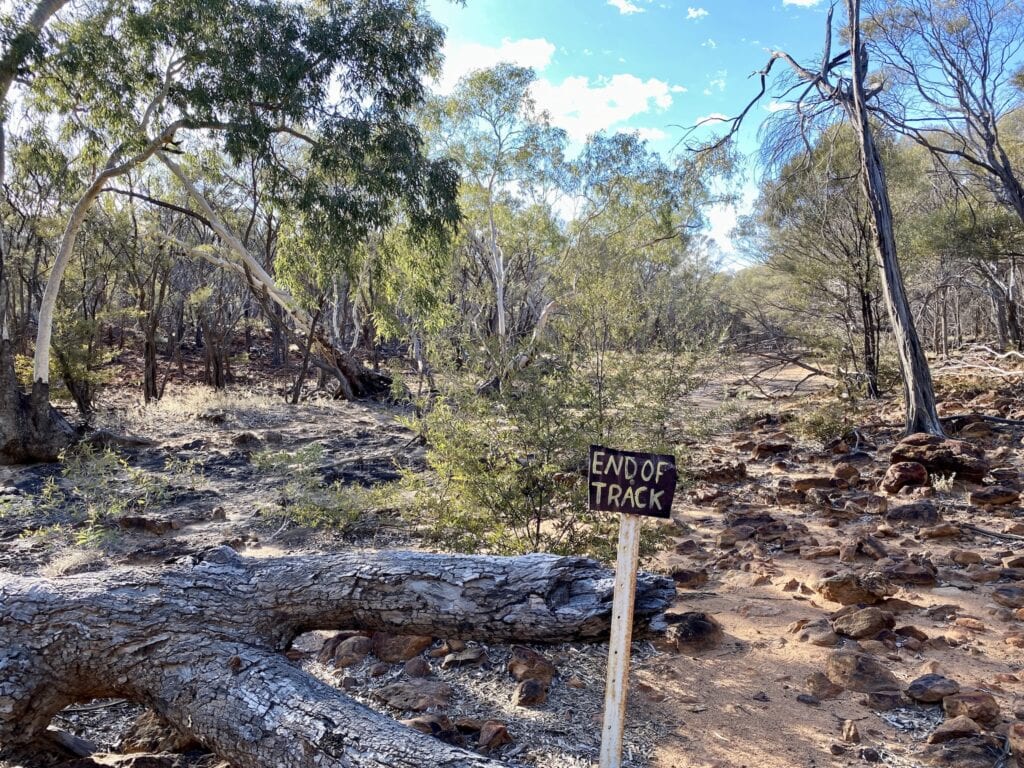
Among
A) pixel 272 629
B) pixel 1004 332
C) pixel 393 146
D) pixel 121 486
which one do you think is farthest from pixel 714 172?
pixel 1004 332

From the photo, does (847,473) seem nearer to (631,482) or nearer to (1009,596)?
(1009,596)

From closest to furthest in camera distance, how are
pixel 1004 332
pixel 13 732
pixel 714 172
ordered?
pixel 13 732 < pixel 714 172 < pixel 1004 332

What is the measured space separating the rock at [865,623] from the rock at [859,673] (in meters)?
0.34

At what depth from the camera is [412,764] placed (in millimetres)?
1996

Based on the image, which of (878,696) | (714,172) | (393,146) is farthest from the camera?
(714,172)

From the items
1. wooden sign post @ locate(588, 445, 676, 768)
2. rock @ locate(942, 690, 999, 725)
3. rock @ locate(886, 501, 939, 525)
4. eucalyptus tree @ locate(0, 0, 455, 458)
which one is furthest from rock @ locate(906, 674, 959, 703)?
eucalyptus tree @ locate(0, 0, 455, 458)

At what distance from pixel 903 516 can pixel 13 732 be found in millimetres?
5946

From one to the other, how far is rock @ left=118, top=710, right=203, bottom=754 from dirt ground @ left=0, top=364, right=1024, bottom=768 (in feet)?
0.30

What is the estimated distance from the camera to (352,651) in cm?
358

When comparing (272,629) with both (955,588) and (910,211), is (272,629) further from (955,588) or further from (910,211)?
(910,211)

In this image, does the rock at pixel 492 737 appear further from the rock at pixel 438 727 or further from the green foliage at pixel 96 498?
the green foliage at pixel 96 498

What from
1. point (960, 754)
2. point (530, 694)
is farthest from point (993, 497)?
point (530, 694)

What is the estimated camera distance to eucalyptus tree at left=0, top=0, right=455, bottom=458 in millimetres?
9289

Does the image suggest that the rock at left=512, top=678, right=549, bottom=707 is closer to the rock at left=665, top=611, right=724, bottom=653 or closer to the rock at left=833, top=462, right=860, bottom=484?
the rock at left=665, top=611, right=724, bottom=653
